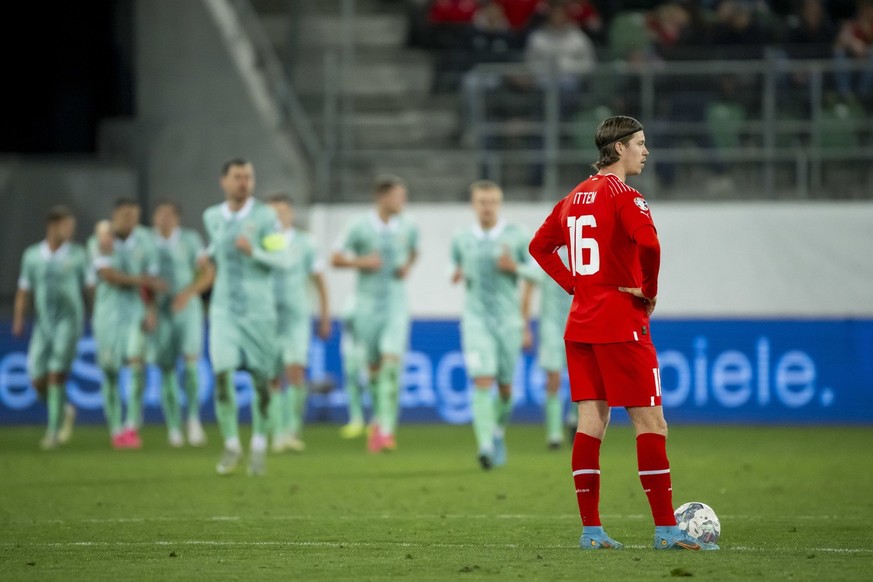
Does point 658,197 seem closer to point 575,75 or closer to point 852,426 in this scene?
point 575,75

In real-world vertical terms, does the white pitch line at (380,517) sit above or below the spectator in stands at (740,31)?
below

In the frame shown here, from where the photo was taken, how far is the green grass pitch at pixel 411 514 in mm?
7789

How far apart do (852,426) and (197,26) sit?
1041 centimetres

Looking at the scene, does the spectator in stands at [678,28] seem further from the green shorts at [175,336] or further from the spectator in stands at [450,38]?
the green shorts at [175,336]

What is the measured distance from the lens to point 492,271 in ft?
47.1

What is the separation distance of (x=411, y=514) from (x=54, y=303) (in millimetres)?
8313

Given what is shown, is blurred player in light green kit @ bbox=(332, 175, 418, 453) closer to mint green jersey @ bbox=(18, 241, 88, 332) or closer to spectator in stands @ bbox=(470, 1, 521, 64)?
mint green jersey @ bbox=(18, 241, 88, 332)

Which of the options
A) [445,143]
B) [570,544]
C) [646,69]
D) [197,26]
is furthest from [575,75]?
[570,544]

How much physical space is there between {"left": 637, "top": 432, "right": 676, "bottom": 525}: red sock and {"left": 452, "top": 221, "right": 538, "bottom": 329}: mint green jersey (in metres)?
6.13

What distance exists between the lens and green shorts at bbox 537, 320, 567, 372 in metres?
16.3

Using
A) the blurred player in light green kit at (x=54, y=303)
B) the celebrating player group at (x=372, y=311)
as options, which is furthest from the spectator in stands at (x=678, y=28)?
the blurred player in light green kit at (x=54, y=303)

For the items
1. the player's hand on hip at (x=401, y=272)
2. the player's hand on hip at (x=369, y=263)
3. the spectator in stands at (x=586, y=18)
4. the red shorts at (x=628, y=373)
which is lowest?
the red shorts at (x=628, y=373)

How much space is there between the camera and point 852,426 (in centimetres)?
1964

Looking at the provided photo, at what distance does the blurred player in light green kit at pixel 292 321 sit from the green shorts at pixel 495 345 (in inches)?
105
